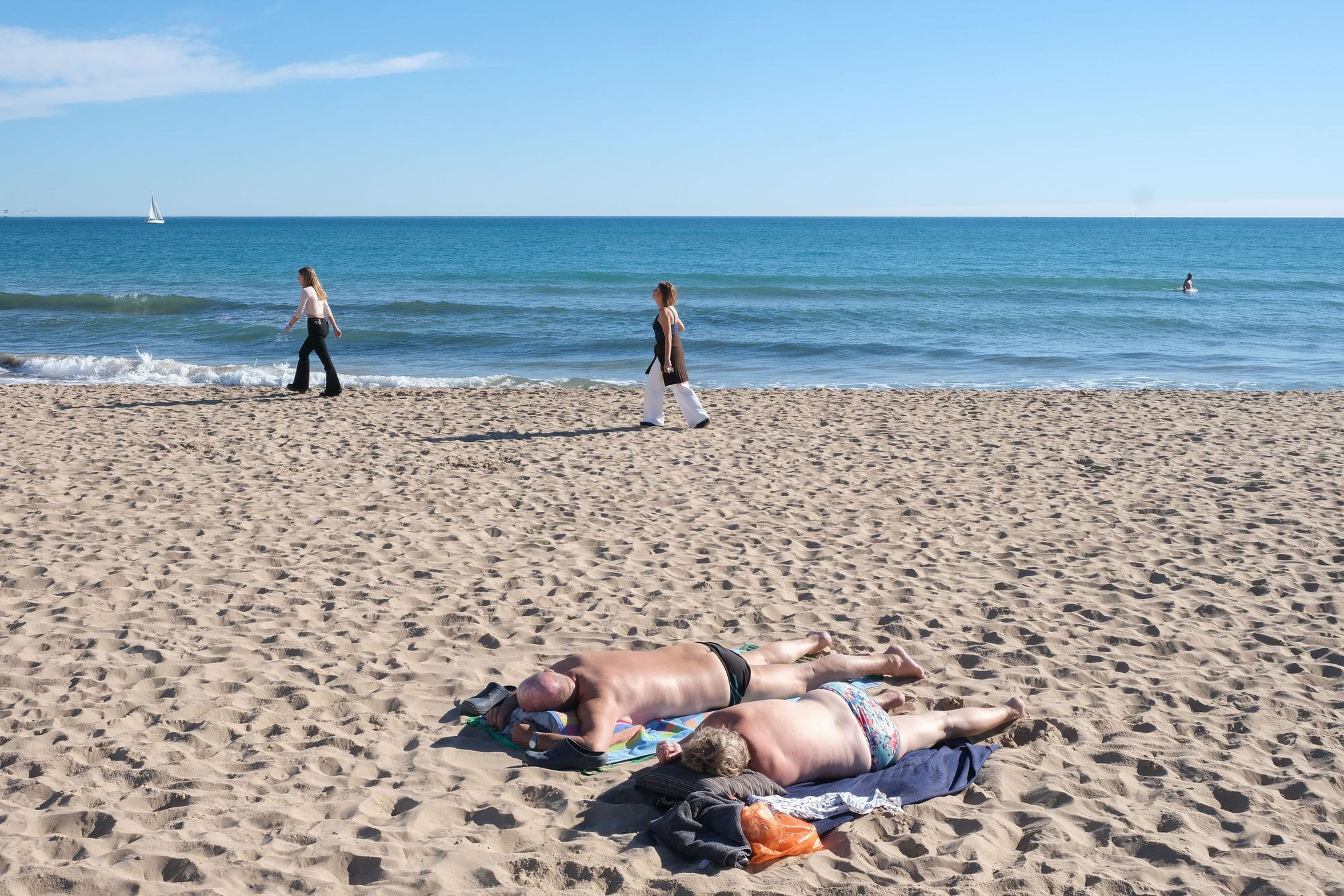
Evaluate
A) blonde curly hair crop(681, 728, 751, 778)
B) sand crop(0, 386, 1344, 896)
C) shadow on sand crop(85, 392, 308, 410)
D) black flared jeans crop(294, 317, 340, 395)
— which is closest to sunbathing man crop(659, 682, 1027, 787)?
blonde curly hair crop(681, 728, 751, 778)

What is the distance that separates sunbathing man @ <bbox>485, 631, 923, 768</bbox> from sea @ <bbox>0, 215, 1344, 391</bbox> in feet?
40.1

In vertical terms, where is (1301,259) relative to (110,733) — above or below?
above

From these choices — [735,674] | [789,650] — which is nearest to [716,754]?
[735,674]

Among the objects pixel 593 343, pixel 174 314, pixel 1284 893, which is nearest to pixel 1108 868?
pixel 1284 893

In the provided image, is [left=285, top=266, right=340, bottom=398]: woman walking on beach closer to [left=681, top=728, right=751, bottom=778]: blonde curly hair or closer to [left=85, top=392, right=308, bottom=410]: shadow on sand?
[left=85, top=392, right=308, bottom=410]: shadow on sand

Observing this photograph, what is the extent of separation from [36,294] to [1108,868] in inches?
1412

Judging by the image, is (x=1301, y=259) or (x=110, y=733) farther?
(x=1301, y=259)

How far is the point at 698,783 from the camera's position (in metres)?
3.54

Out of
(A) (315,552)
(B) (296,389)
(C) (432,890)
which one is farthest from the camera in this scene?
(B) (296,389)

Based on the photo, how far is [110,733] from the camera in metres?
4.21

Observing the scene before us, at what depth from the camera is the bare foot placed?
4785 millimetres

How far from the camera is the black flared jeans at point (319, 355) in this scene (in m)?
12.9

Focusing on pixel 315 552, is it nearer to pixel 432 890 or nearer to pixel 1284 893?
pixel 432 890

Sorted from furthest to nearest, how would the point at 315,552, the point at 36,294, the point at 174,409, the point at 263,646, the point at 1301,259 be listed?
the point at 1301,259 → the point at 36,294 → the point at 174,409 → the point at 315,552 → the point at 263,646
